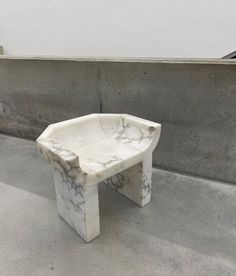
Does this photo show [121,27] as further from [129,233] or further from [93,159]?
[129,233]

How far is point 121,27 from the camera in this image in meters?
2.76

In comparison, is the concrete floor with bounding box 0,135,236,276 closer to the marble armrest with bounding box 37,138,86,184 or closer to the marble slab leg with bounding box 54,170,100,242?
the marble slab leg with bounding box 54,170,100,242

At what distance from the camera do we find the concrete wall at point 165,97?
4.88 ft

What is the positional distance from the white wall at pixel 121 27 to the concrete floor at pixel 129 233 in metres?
1.72

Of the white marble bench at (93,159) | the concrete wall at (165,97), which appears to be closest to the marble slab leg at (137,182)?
the white marble bench at (93,159)

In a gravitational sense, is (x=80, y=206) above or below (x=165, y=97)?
below

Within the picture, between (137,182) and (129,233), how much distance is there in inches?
11.7

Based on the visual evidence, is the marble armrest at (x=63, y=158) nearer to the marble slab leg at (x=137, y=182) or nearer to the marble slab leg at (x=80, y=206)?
the marble slab leg at (x=80, y=206)

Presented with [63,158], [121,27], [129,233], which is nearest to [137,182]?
[129,233]

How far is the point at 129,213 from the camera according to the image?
4.50ft

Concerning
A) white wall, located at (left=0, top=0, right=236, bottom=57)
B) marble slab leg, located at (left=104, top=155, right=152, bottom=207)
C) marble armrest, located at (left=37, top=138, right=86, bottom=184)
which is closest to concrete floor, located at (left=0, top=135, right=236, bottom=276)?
marble slab leg, located at (left=104, top=155, right=152, bottom=207)

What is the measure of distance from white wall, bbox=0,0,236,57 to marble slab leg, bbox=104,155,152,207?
1873 mm

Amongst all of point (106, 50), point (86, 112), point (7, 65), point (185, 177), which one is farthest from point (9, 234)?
point (106, 50)

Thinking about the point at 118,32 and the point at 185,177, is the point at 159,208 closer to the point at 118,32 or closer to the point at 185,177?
the point at 185,177
